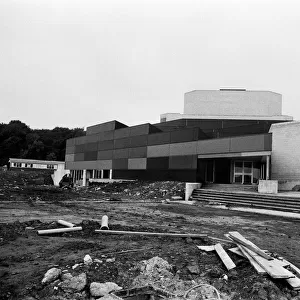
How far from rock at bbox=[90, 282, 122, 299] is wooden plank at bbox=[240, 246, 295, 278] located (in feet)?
8.39

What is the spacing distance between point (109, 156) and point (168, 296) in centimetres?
3291

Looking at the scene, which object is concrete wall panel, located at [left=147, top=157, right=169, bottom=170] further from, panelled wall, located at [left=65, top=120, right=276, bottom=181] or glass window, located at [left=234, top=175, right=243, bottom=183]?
glass window, located at [left=234, top=175, right=243, bottom=183]

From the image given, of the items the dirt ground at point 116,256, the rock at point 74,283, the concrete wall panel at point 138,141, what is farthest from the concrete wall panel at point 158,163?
the rock at point 74,283

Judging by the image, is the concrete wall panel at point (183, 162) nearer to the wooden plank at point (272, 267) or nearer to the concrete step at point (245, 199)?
the concrete step at point (245, 199)

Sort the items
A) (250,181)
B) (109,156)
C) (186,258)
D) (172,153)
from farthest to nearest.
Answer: (109,156) → (172,153) → (250,181) → (186,258)

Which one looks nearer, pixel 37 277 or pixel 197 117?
pixel 37 277

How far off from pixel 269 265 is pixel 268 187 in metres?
16.2

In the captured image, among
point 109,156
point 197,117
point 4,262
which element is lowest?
point 4,262

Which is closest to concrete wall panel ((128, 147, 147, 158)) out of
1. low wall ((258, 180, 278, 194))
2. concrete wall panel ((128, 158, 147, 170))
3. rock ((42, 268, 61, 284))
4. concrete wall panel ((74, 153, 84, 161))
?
concrete wall panel ((128, 158, 147, 170))

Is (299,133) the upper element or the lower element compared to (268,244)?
upper

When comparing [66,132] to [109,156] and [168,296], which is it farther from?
[168,296]

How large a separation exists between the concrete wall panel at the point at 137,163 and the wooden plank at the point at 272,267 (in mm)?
25812

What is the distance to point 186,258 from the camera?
18.9 ft

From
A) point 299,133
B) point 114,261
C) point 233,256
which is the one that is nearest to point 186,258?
point 233,256
